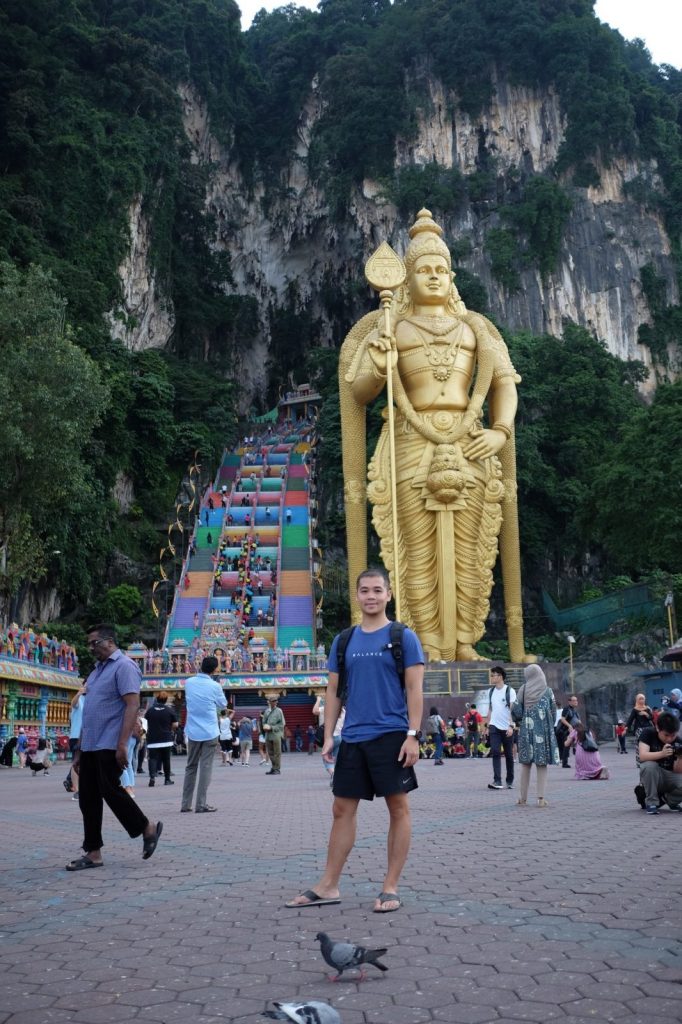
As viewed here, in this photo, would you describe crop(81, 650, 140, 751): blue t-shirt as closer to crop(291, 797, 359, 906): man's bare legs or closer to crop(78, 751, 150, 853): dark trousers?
crop(78, 751, 150, 853): dark trousers

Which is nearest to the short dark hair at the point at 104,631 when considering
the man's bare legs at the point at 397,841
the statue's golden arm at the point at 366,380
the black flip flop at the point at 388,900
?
the man's bare legs at the point at 397,841

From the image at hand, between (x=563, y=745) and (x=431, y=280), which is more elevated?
(x=431, y=280)

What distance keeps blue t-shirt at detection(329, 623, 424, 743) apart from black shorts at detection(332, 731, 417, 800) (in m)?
0.03

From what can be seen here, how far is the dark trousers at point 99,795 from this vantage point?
15.1 feet

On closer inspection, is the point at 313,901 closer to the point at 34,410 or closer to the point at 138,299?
the point at 34,410

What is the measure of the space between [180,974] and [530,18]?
5124 cm

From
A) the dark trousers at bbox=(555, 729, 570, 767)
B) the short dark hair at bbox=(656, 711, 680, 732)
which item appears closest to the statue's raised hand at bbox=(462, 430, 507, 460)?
the dark trousers at bbox=(555, 729, 570, 767)

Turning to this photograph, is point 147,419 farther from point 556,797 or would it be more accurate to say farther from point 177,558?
point 556,797

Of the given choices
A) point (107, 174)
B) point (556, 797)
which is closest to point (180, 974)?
point (556, 797)

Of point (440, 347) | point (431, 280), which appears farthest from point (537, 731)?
point (431, 280)

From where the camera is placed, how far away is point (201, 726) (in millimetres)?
7105

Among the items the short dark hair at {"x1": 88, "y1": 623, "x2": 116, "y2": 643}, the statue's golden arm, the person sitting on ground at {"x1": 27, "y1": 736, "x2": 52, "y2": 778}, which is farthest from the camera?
the statue's golden arm

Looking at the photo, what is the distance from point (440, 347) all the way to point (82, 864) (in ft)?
45.3

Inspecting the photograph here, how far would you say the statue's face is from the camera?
17562 millimetres
